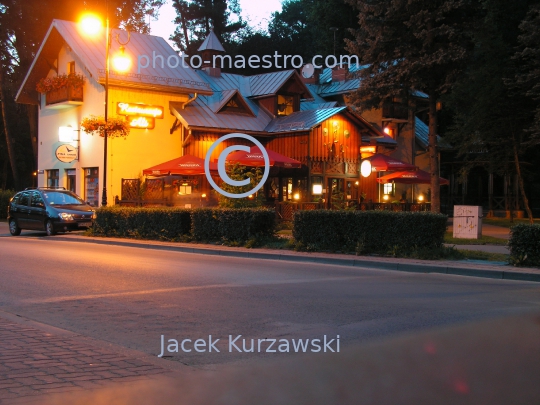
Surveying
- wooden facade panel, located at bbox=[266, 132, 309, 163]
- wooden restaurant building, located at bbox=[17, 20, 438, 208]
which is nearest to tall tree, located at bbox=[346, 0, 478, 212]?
wooden restaurant building, located at bbox=[17, 20, 438, 208]

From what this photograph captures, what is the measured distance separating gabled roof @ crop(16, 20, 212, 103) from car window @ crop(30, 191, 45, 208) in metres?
7.35

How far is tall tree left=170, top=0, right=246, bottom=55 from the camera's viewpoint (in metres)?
56.7

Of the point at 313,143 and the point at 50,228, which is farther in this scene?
the point at 313,143

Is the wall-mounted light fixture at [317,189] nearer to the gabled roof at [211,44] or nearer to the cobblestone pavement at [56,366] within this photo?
the gabled roof at [211,44]

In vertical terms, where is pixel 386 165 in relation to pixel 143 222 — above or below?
above

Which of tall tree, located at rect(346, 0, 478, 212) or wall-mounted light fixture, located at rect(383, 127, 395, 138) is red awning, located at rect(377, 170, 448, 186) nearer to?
tall tree, located at rect(346, 0, 478, 212)

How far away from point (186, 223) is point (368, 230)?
23.1 feet

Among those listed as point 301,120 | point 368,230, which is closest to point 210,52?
point 301,120

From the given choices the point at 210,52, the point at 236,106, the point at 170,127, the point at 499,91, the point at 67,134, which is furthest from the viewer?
the point at 210,52

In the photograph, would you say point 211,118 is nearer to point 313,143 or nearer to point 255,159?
point 313,143

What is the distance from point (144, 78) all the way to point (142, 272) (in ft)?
71.7

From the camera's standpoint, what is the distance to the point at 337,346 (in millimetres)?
7113

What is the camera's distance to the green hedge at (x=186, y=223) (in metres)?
19.3

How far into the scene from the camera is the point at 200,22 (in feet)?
190
